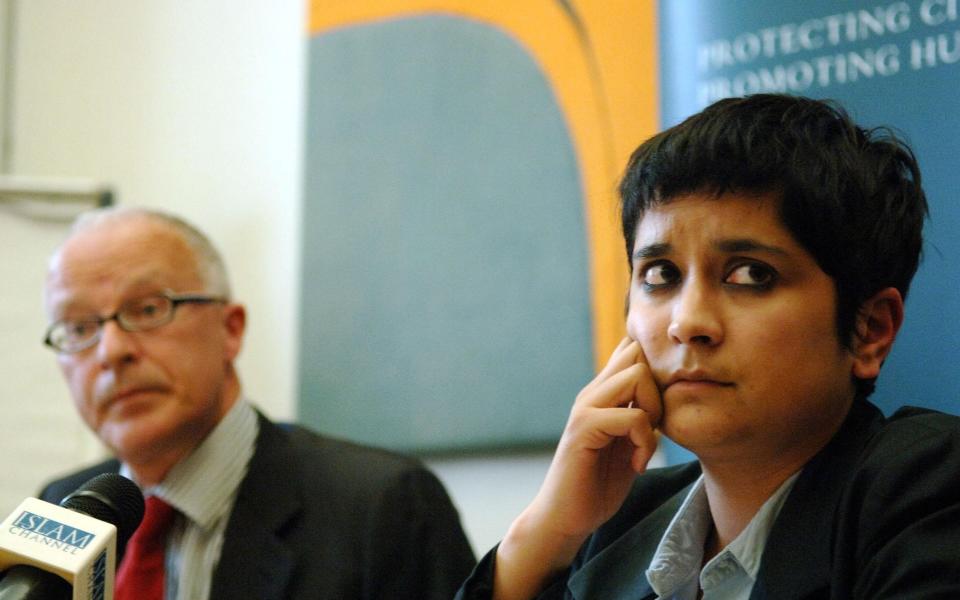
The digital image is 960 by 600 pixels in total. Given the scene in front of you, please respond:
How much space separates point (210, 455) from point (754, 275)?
1.24 m

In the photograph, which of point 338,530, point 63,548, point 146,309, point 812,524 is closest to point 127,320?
point 146,309

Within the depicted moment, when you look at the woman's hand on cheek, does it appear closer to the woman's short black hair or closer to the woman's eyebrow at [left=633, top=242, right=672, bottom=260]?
the woman's eyebrow at [left=633, top=242, right=672, bottom=260]

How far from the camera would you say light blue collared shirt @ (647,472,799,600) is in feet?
4.35

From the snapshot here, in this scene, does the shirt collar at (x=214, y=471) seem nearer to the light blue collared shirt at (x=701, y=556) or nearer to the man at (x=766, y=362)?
the man at (x=766, y=362)

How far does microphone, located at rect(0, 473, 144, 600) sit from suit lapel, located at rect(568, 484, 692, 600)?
586 millimetres

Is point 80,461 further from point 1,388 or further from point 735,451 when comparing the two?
point 735,451

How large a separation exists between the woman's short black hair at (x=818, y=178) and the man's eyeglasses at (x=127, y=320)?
1148mm

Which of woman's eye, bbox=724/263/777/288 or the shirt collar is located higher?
woman's eye, bbox=724/263/777/288

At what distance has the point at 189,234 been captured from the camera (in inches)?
92.9

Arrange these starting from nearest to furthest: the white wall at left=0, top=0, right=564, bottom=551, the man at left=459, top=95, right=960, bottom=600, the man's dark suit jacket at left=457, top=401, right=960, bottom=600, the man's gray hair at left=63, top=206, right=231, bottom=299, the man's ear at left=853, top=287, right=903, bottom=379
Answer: the man's dark suit jacket at left=457, top=401, right=960, bottom=600, the man at left=459, top=95, right=960, bottom=600, the man's ear at left=853, top=287, right=903, bottom=379, the man's gray hair at left=63, top=206, right=231, bottom=299, the white wall at left=0, top=0, right=564, bottom=551

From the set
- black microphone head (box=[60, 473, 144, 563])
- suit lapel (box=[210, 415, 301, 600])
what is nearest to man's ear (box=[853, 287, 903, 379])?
black microphone head (box=[60, 473, 144, 563])

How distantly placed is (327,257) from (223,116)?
76 centimetres

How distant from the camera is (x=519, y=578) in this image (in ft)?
4.92

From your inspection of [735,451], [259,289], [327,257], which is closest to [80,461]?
[259,289]
